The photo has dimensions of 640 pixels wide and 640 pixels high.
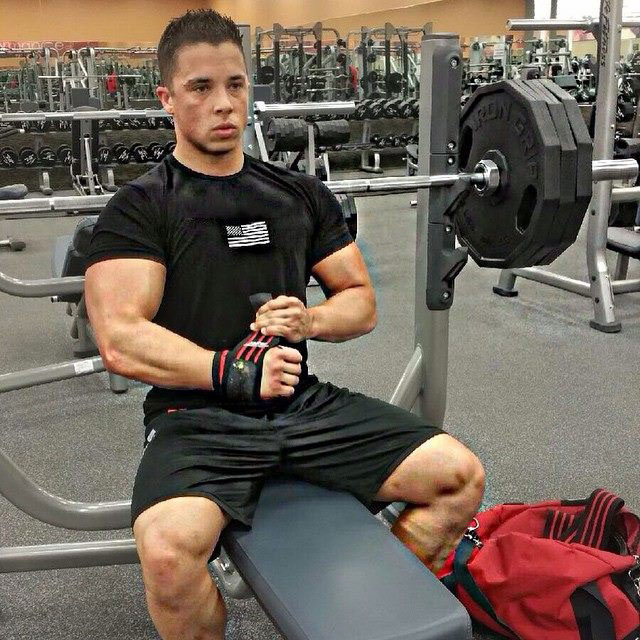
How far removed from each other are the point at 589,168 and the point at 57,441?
6.29 ft

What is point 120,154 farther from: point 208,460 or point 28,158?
point 208,460

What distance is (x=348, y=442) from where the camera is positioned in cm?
138

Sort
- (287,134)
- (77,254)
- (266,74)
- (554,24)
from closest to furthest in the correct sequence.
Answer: (77,254) → (554,24) → (287,134) → (266,74)

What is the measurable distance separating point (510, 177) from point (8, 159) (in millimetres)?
7809

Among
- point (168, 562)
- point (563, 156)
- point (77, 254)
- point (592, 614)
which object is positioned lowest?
point (592, 614)

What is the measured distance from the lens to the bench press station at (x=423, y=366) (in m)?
1.02

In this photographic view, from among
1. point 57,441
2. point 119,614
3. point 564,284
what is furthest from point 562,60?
point 119,614

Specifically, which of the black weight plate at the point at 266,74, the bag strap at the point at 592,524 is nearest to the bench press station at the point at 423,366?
the bag strap at the point at 592,524

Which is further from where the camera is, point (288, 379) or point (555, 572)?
point (555, 572)

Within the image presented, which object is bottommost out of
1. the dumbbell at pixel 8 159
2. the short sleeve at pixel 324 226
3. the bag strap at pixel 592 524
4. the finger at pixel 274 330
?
the bag strap at pixel 592 524

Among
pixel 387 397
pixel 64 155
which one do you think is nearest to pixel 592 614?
pixel 387 397

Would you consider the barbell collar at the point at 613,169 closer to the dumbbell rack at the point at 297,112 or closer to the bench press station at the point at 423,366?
the bench press station at the point at 423,366

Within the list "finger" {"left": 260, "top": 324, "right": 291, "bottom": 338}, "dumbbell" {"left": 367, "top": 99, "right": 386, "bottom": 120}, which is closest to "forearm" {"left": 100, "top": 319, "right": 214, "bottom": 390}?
"finger" {"left": 260, "top": 324, "right": 291, "bottom": 338}

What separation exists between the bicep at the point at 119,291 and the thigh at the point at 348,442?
0.34 meters
